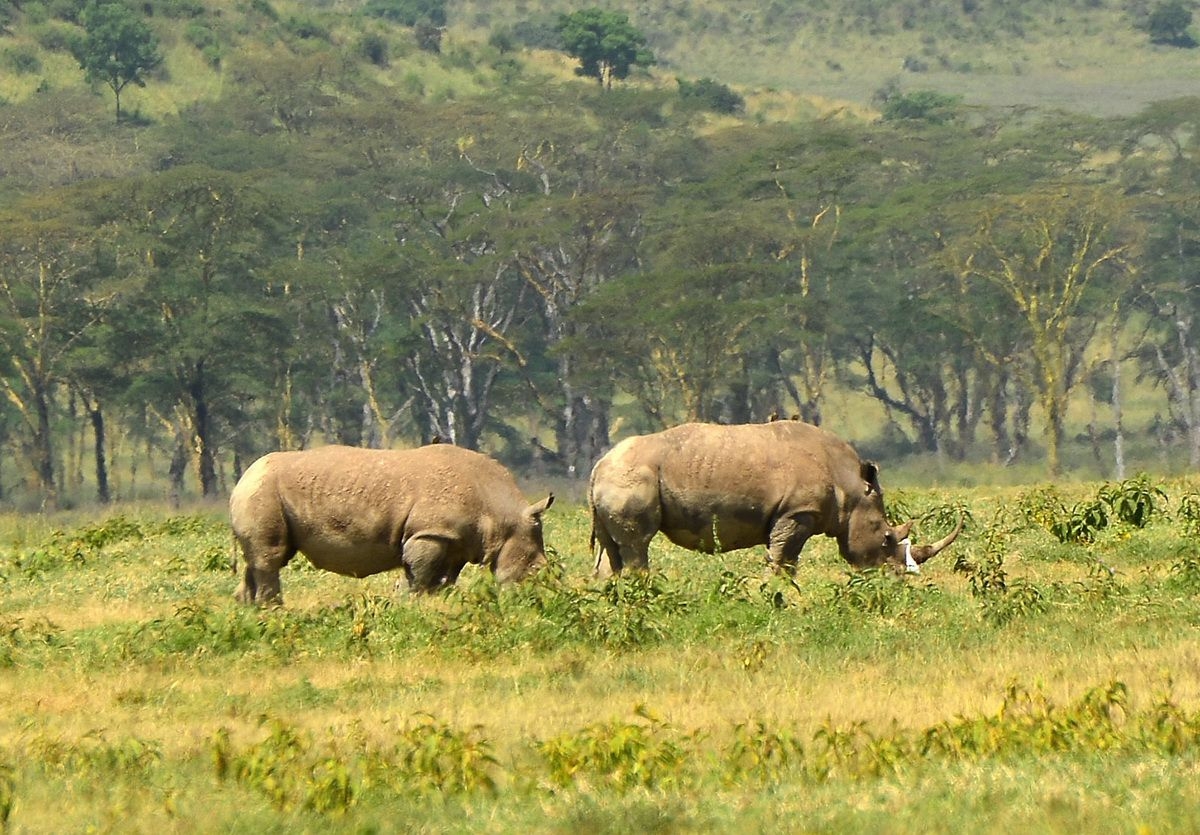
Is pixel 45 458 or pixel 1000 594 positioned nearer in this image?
pixel 1000 594

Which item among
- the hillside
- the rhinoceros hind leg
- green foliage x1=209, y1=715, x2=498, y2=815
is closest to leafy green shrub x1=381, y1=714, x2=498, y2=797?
green foliage x1=209, y1=715, x2=498, y2=815

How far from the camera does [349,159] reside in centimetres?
5603

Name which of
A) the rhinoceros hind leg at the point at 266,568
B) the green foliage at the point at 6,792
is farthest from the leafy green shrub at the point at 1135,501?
the green foliage at the point at 6,792

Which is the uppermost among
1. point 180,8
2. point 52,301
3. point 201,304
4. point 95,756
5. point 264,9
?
point 180,8

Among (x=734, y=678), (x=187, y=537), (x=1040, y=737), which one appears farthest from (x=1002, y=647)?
(x=187, y=537)

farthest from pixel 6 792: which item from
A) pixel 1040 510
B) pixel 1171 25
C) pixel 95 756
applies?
pixel 1171 25

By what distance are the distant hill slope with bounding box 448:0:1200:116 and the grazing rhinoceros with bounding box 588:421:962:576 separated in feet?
262

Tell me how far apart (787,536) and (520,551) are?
224 centimetres

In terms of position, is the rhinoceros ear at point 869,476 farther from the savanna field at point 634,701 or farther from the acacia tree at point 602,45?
the acacia tree at point 602,45

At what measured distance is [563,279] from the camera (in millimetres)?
50062

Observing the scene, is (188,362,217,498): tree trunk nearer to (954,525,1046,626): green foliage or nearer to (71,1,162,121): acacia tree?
(71,1,162,121): acacia tree

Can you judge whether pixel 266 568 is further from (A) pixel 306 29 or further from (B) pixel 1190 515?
(A) pixel 306 29

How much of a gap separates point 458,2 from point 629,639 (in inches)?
4060

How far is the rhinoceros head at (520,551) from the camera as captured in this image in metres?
14.9
